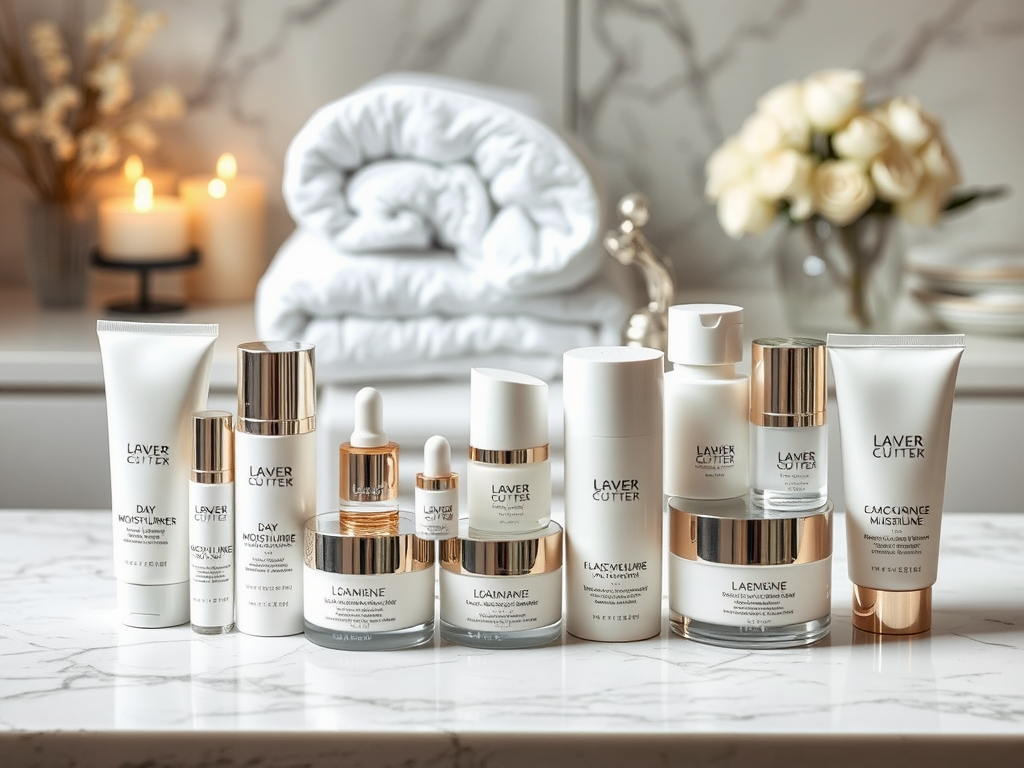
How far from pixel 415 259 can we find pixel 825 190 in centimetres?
46

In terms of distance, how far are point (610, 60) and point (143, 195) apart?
2.08 ft

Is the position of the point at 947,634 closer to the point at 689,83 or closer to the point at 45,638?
the point at 45,638

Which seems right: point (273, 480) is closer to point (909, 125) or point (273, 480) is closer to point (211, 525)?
point (211, 525)

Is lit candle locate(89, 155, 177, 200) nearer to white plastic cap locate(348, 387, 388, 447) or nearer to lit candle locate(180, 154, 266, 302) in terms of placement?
lit candle locate(180, 154, 266, 302)

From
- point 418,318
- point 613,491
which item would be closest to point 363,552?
point 613,491

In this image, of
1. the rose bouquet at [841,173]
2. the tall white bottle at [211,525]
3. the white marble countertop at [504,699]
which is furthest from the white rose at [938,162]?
the tall white bottle at [211,525]

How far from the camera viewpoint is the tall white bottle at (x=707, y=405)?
67 cm

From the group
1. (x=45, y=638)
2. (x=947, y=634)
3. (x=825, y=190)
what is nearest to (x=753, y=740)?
(x=947, y=634)

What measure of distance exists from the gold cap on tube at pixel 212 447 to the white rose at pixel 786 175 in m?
0.90

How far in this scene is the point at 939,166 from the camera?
143cm

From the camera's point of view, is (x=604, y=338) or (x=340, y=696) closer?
(x=340, y=696)

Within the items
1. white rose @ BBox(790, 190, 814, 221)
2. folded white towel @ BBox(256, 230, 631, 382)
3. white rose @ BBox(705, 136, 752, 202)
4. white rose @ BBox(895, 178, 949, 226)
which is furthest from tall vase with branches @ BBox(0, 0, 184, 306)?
white rose @ BBox(895, 178, 949, 226)

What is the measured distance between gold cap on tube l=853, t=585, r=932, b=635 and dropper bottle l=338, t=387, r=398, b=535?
260 millimetres

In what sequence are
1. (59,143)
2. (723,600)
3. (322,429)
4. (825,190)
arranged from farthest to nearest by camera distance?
(59,143)
(825,190)
(322,429)
(723,600)
